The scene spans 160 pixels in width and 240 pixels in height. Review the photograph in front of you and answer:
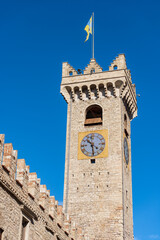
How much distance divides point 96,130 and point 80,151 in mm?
2338

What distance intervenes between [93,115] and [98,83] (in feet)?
10.0

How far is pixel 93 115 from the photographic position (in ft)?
142

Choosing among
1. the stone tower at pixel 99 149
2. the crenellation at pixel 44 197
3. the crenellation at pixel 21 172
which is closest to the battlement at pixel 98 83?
the stone tower at pixel 99 149

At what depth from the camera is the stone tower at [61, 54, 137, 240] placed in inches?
1447

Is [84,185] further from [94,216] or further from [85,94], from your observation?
[85,94]

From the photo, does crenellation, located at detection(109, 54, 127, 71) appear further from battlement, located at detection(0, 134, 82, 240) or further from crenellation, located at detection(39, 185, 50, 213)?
crenellation, located at detection(39, 185, 50, 213)

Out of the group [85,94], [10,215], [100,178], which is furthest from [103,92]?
[10,215]

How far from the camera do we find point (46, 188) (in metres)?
25.0

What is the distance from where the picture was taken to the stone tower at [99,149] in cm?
3675

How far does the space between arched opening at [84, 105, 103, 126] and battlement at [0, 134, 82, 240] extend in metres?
14.2

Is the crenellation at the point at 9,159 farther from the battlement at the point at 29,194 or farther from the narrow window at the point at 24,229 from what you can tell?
the narrow window at the point at 24,229

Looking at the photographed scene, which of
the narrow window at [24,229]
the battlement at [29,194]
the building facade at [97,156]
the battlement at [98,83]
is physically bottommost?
the narrow window at [24,229]

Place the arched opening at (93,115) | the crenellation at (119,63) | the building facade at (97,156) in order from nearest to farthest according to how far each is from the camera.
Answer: the building facade at (97,156) → the arched opening at (93,115) → the crenellation at (119,63)

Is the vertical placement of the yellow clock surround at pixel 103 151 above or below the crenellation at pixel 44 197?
above
